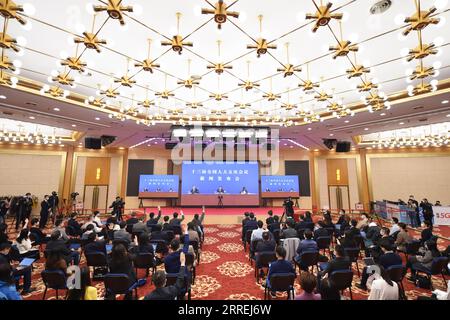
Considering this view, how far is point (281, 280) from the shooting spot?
323 cm

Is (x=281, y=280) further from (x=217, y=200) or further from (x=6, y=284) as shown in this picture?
(x=217, y=200)

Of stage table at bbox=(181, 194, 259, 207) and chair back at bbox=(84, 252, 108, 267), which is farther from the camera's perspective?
stage table at bbox=(181, 194, 259, 207)

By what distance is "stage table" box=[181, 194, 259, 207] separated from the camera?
1452 cm

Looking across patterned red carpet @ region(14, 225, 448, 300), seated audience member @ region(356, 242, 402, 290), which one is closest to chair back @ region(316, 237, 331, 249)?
patterned red carpet @ region(14, 225, 448, 300)

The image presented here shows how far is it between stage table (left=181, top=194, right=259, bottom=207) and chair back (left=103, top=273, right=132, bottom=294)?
1142 cm

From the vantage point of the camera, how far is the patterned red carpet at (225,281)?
4055 mm

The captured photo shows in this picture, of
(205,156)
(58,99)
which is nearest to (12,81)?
(58,99)

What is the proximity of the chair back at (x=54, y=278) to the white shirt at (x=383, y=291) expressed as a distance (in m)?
4.34

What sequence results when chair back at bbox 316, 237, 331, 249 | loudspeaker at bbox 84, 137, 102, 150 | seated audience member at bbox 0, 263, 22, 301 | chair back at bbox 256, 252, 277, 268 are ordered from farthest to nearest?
loudspeaker at bbox 84, 137, 102, 150 < chair back at bbox 316, 237, 331, 249 < chair back at bbox 256, 252, 277, 268 < seated audience member at bbox 0, 263, 22, 301

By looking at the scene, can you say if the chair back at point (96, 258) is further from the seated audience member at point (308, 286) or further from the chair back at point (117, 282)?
the seated audience member at point (308, 286)

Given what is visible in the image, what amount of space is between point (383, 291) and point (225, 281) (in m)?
2.89

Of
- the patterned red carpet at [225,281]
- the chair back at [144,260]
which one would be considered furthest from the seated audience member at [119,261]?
the patterned red carpet at [225,281]

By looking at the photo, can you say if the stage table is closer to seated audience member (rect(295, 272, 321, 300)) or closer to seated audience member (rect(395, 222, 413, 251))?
seated audience member (rect(395, 222, 413, 251))

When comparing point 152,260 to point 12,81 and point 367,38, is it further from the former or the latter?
point 367,38
